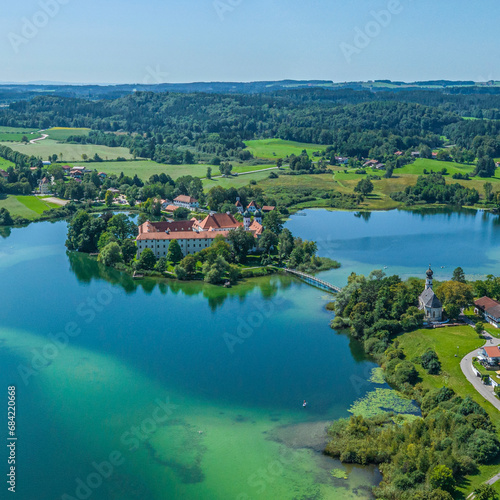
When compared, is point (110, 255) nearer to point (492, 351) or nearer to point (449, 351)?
point (449, 351)

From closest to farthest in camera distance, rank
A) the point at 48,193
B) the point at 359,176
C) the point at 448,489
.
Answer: the point at 448,489
the point at 48,193
the point at 359,176

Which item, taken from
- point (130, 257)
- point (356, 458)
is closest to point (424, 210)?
point (130, 257)

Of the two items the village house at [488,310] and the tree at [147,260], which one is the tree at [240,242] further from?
the village house at [488,310]

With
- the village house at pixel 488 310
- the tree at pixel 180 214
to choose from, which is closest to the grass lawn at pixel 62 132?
the tree at pixel 180 214

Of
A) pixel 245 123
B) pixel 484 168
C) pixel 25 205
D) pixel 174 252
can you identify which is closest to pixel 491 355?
pixel 174 252

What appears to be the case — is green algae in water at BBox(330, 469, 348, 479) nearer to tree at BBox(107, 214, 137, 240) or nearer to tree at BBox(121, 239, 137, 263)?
tree at BBox(121, 239, 137, 263)

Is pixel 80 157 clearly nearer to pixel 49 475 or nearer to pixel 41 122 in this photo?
pixel 41 122
